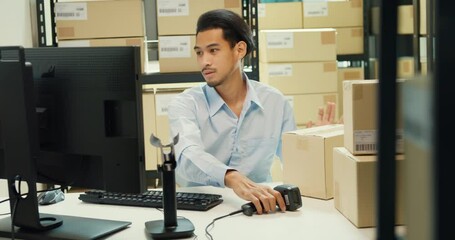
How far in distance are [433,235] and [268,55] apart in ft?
9.17

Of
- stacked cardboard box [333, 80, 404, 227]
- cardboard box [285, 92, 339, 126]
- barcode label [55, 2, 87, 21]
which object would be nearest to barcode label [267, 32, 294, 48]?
cardboard box [285, 92, 339, 126]

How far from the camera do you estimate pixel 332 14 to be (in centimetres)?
363

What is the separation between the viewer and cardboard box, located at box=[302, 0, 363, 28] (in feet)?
11.8

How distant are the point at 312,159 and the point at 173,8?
114 cm

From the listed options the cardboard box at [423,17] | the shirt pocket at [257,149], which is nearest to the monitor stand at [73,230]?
the shirt pocket at [257,149]

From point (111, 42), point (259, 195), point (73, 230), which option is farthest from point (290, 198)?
point (111, 42)

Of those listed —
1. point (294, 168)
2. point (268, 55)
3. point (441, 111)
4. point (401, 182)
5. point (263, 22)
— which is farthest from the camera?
point (263, 22)

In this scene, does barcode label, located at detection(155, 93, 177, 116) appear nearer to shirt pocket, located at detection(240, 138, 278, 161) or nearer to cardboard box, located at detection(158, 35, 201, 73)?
cardboard box, located at detection(158, 35, 201, 73)

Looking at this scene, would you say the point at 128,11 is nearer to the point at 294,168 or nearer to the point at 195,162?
the point at 195,162

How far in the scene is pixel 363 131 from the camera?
152 cm

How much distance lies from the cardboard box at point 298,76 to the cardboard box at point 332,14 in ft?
1.83

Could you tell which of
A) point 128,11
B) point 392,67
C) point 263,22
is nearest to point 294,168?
point 128,11

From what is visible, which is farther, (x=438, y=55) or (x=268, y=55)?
(x=268, y=55)

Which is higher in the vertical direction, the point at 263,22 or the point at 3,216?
the point at 263,22
